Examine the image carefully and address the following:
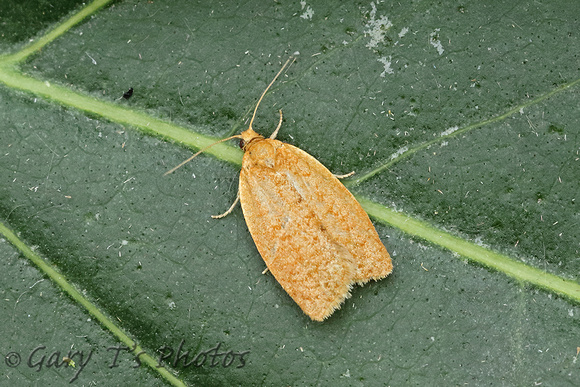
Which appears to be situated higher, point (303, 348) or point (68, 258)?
point (68, 258)

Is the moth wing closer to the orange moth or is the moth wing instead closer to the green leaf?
the orange moth

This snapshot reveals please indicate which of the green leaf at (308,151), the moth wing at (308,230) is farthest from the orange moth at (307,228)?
the green leaf at (308,151)

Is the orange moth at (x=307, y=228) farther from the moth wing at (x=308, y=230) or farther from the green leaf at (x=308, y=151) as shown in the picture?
the green leaf at (x=308, y=151)

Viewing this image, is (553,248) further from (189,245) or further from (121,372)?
(121,372)

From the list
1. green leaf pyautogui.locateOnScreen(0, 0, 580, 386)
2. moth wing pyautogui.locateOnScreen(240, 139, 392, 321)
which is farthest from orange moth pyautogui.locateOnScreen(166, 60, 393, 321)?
green leaf pyautogui.locateOnScreen(0, 0, 580, 386)

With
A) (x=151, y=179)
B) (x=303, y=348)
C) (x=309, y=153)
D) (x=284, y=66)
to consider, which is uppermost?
(x=284, y=66)

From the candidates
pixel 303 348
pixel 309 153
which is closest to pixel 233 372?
pixel 303 348
